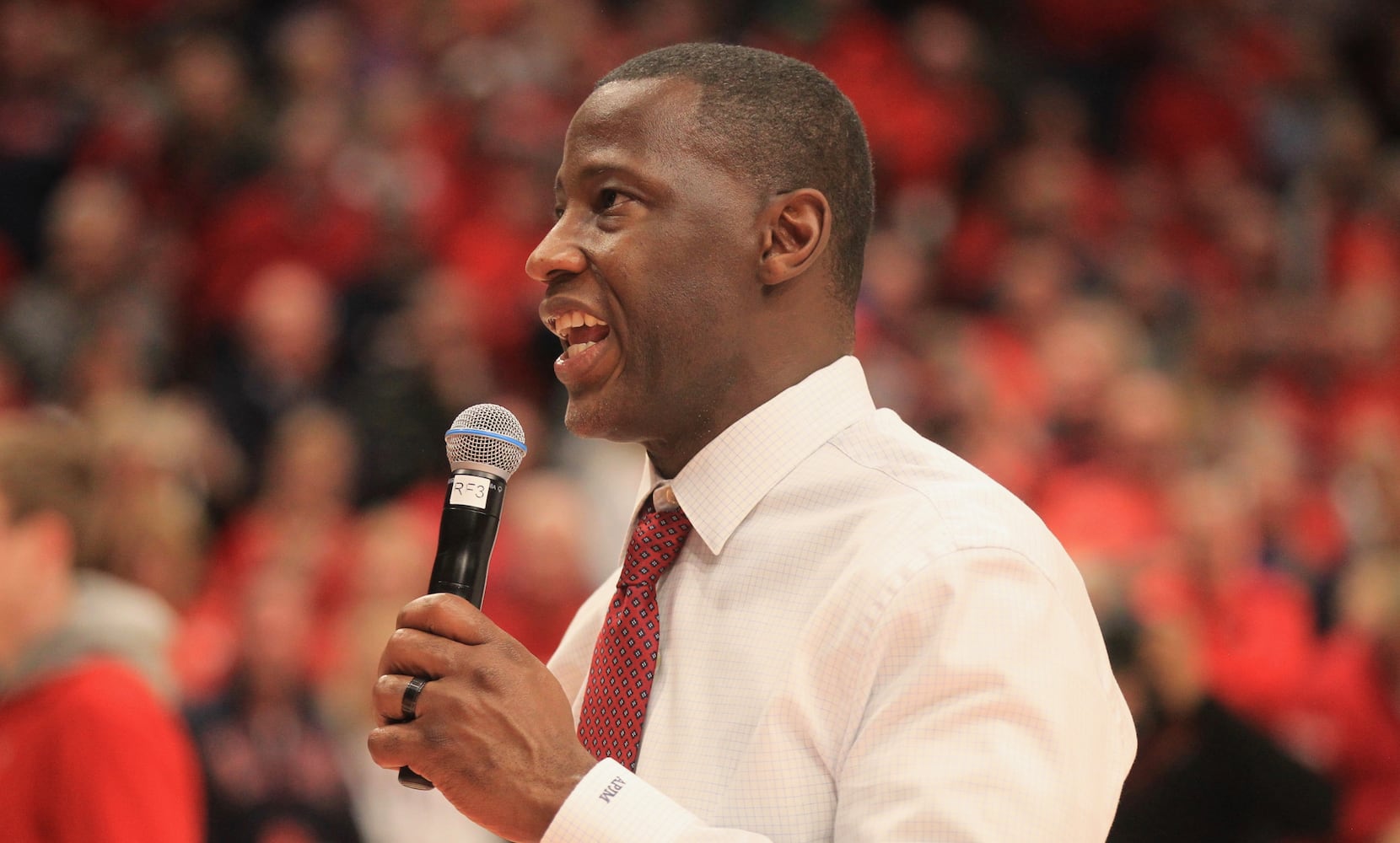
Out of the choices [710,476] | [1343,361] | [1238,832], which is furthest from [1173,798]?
[1343,361]

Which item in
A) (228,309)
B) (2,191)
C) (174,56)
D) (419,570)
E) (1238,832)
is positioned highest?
(174,56)

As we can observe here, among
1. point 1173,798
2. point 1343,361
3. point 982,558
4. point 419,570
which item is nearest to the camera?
point 982,558

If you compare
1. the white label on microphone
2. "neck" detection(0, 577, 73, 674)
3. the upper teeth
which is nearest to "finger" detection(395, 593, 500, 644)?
the white label on microphone

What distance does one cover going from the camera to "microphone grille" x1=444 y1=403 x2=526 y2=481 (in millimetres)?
1606

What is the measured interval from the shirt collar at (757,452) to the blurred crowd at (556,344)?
181 centimetres

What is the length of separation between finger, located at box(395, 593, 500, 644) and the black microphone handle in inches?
2.9

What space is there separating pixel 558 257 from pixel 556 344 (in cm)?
433

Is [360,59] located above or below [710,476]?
above

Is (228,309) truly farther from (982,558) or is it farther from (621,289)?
(982,558)

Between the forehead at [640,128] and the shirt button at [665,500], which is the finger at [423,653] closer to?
the shirt button at [665,500]

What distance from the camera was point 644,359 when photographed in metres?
1.69

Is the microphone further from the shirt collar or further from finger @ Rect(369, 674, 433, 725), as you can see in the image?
the shirt collar

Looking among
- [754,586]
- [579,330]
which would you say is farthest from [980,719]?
[579,330]

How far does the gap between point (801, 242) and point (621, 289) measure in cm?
21
